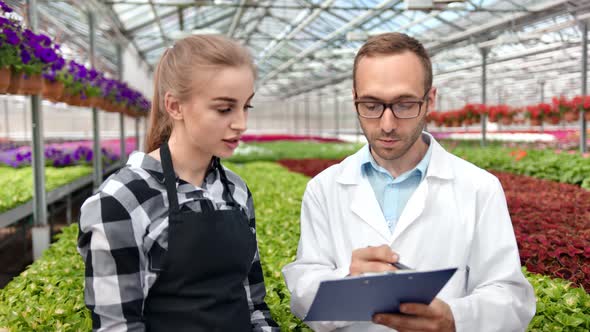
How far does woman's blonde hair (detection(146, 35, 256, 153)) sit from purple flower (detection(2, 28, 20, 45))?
2.30m

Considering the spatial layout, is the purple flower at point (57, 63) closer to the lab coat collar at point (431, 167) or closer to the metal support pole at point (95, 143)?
the metal support pole at point (95, 143)

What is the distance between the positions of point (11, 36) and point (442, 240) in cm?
302

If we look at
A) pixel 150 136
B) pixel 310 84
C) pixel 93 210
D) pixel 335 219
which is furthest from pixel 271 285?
pixel 310 84

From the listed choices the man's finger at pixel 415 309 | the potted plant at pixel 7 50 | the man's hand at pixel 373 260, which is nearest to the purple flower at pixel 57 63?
the potted plant at pixel 7 50

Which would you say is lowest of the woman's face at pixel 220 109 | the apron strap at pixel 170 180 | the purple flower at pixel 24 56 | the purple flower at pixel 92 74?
the apron strap at pixel 170 180

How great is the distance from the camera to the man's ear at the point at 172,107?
137 cm

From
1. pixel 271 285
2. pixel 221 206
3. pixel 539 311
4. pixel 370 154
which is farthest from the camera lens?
pixel 271 285

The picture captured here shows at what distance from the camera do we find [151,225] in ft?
4.27

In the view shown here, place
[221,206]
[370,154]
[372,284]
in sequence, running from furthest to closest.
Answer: [370,154]
[221,206]
[372,284]

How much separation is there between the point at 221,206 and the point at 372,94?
0.51m

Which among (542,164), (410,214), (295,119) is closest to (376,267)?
(410,214)

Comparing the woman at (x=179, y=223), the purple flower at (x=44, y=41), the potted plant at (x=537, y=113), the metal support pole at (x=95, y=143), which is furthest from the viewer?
the potted plant at (x=537, y=113)

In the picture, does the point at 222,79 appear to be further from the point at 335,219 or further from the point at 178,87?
the point at 335,219

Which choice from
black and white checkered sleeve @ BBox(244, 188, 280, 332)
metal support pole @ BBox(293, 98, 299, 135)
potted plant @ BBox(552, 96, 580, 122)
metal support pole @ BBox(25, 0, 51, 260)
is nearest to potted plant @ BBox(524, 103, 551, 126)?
potted plant @ BBox(552, 96, 580, 122)
